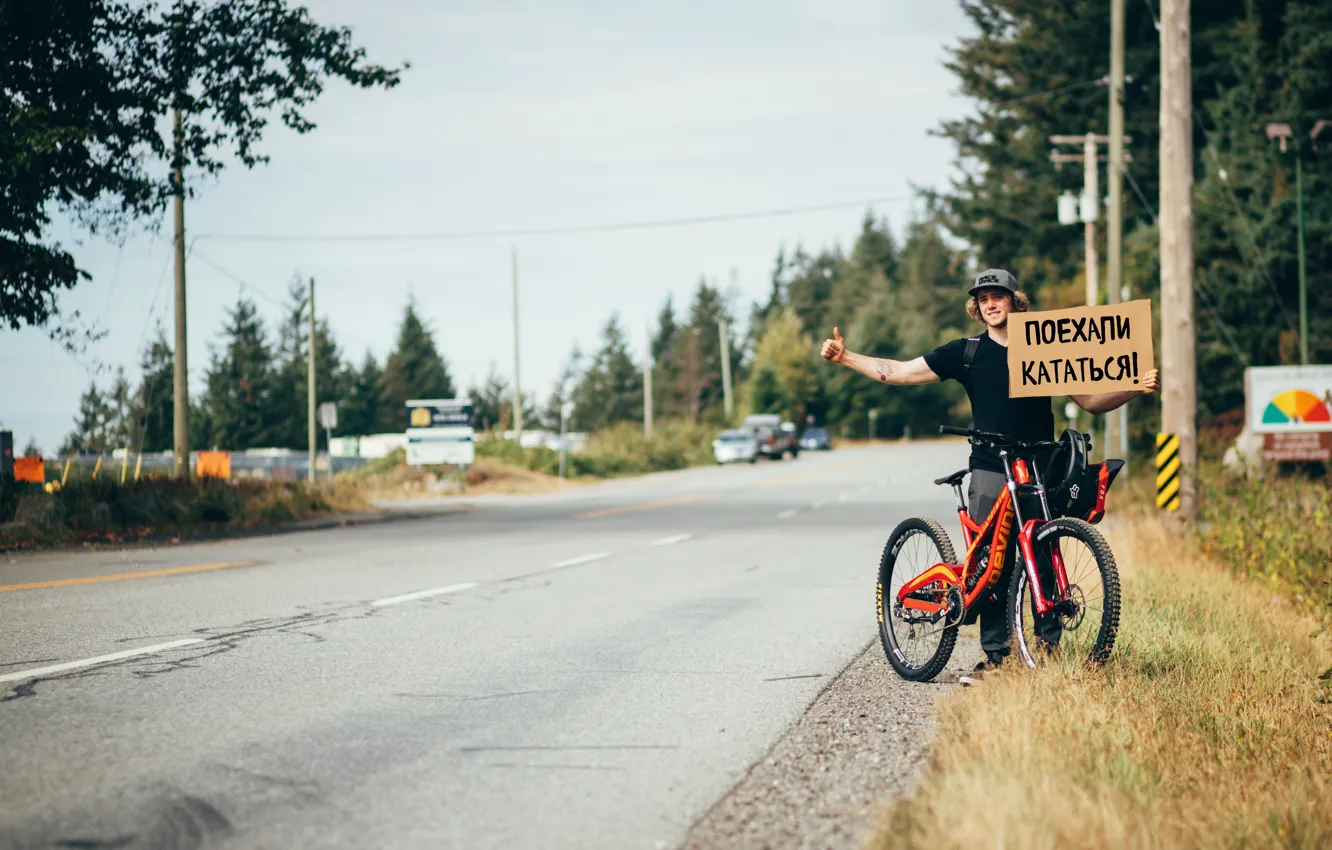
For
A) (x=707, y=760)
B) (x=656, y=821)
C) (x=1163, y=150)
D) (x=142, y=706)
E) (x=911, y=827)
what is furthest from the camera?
(x=1163, y=150)

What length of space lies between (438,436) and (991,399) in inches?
1335

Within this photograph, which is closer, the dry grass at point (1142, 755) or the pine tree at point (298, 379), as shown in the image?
the dry grass at point (1142, 755)

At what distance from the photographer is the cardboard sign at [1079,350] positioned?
639 cm

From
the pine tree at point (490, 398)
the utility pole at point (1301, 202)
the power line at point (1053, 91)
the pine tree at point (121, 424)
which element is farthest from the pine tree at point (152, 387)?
the pine tree at point (490, 398)

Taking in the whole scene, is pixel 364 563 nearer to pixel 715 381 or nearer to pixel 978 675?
pixel 978 675

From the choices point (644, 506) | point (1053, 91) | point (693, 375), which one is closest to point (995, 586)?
point (644, 506)

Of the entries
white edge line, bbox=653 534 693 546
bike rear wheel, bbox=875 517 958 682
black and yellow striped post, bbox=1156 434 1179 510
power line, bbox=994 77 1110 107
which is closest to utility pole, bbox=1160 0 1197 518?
black and yellow striped post, bbox=1156 434 1179 510

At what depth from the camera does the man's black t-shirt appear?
256 inches

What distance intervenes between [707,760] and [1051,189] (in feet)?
144

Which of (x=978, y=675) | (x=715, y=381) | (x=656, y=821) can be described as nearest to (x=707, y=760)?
(x=656, y=821)

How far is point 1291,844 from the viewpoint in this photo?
161 inches

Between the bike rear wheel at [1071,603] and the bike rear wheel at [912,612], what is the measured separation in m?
0.41

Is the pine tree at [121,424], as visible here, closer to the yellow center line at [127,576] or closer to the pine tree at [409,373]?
the yellow center line at [127,576]

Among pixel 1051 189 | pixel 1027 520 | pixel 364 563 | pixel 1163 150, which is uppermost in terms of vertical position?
pixel 1051 189
